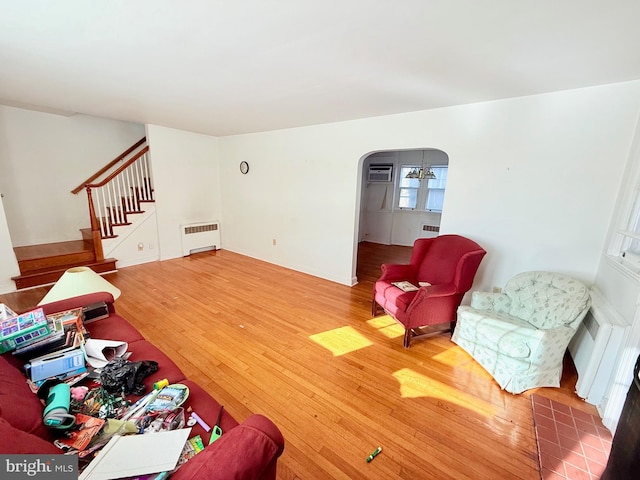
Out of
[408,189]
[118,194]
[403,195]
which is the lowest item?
[118,194]

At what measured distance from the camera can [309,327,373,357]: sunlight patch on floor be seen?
2385mm

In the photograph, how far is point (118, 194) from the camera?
14.5ft

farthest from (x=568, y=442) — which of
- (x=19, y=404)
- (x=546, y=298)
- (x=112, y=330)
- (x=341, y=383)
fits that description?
(x=112, y=330)

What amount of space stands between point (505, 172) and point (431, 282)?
130 centimetres

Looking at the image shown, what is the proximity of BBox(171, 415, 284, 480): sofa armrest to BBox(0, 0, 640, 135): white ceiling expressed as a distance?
1.86 metres

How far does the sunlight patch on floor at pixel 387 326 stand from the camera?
8.68ft

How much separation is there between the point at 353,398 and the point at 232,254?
4132 mm

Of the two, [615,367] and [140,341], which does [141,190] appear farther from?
[615,367]

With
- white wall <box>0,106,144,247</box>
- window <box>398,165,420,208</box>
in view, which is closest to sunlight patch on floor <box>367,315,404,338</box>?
window <box>398,165,420,208</box>

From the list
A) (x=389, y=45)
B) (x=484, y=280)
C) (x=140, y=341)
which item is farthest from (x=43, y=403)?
(x=484, y=280)

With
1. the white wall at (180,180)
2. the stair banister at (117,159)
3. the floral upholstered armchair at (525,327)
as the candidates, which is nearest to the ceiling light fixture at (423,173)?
the floral upholstered armchair at (525,327)

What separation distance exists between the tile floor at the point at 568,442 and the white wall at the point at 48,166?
6658 millimetres

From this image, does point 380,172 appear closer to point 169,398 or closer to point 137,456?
point 169,398

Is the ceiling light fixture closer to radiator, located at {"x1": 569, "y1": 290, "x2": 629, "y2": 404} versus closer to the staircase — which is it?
radiator, located at {"x1": 569, "y1": 290, "x2": 629, "y2": 404}
